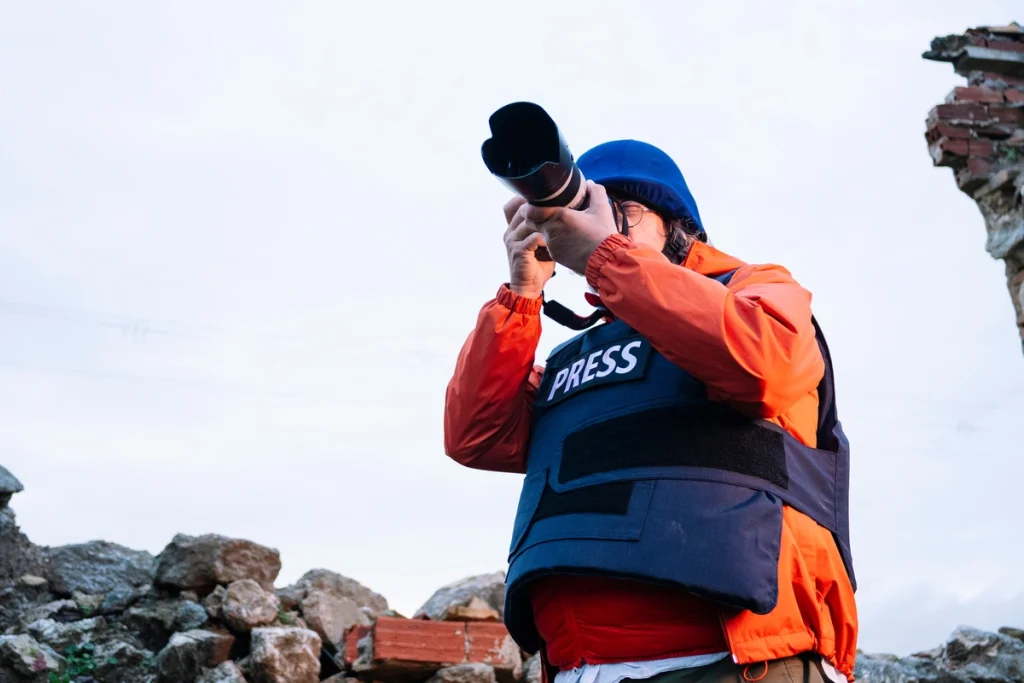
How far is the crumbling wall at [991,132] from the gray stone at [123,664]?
186 inches

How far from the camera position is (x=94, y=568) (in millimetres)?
6047

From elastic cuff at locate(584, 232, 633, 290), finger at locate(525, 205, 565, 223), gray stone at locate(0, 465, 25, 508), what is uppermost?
gray stone at locate(0, 465, 25, 508)

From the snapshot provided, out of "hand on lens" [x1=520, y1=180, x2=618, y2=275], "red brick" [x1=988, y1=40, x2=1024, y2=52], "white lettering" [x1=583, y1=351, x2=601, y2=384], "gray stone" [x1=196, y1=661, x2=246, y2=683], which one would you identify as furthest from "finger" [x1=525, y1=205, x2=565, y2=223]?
"red brick" [x1=988, y1=40, x2=1024, y2=52]

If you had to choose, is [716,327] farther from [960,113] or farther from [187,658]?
[960,113]

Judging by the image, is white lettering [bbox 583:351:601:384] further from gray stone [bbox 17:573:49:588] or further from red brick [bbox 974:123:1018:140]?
gray stone [bbox 17:573:49:588]

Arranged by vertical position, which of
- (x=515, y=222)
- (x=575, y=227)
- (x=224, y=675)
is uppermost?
(x=515, y=222)

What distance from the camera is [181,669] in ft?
15.6

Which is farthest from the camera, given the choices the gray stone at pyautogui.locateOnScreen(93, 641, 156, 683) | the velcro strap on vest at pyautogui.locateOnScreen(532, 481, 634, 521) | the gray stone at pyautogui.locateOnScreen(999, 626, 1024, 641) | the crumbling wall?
the crumbling wall

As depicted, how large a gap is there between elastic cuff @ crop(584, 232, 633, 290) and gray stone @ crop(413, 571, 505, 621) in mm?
3577

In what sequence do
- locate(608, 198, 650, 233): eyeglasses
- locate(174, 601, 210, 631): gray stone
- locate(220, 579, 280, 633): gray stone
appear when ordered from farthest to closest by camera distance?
locate(174, 601, 210, 631): gray stone, locate(220, 579, 280, 633): gray stone, locate(608, 198, 650, 233): eyeglasses

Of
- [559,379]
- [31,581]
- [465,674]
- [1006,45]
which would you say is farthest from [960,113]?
[31,581]

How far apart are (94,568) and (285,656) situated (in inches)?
75.1

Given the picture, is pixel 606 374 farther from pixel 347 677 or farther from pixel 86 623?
pixel 86 623

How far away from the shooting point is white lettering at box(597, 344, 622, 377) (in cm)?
216
